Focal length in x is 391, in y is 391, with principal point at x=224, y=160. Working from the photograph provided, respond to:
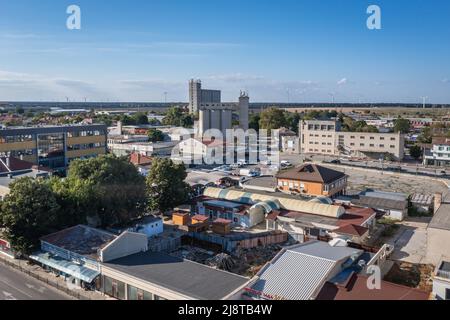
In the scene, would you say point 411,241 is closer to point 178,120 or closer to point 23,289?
point 23,289

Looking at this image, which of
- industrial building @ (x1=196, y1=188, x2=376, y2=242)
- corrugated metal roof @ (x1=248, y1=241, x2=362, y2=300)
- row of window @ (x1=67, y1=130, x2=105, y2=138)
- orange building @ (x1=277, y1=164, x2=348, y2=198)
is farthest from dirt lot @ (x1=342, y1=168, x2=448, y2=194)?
row of window @ (x1=67, y1=130, x2=105, y2=138)

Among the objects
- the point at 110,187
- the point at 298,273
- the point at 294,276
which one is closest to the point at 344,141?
the point at 110,187

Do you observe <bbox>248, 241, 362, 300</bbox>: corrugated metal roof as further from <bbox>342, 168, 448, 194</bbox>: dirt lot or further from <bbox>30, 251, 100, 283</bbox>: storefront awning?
<bbox>342, 168, 448, 194</bbox>: dirt lot
